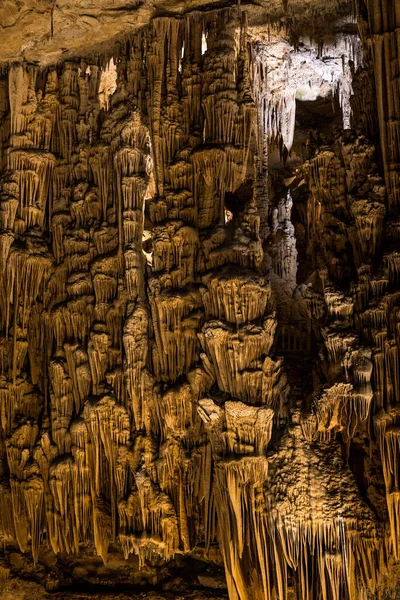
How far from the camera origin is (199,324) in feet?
29.7

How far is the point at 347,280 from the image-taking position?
28.7 feet

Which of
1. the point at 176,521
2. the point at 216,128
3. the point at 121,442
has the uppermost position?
the point at 216,128

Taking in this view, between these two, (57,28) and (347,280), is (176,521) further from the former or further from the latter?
(57,28)

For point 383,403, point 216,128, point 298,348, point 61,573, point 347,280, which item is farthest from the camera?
point 61,573

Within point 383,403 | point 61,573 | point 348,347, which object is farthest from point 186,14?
point 61,573

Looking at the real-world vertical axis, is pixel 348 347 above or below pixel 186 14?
below

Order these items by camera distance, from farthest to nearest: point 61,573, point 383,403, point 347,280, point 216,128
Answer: point 61,573 < point 216,128 < point 347,280 < point 383,403

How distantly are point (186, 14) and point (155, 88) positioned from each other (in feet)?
3.05

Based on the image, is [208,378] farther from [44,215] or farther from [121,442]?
[44,215]

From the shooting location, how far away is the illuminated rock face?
833 cm

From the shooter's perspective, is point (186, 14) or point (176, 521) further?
point (186, 14)

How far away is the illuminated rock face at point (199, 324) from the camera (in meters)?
8.33

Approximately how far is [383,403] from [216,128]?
3.45 metres

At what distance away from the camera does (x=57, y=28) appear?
9.98 m
